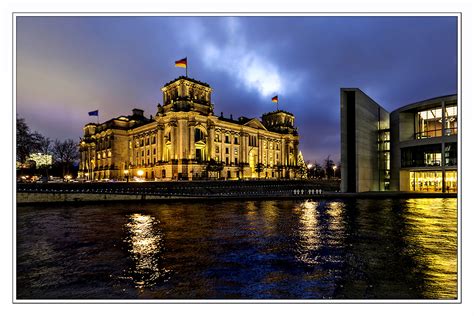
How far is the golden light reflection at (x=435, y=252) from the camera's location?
8124 mm

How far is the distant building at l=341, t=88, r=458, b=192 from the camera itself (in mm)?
46594

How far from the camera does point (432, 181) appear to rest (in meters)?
49.0

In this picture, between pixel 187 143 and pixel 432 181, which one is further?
pixel 187 143

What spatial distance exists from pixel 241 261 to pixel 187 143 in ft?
225

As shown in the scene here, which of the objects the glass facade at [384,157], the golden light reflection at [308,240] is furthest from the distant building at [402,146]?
the golden light reflection at [308,240]

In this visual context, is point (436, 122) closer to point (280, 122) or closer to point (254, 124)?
point (254, 124)

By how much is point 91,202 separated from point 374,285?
38188 mm

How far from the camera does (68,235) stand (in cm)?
1639

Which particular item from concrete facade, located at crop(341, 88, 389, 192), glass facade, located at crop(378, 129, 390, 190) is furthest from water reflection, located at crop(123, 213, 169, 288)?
glass facade, located at crop(378, 129, 390, 190)

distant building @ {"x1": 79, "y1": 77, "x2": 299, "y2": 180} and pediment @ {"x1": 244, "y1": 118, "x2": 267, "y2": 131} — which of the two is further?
pediment @ {"x1": 244, "y1": 118, "x2": 267, "y2": 131}

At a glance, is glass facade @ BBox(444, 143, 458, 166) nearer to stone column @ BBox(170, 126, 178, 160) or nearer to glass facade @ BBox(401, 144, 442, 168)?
A: glass facade @ BBox(401, 144, 442, 168)

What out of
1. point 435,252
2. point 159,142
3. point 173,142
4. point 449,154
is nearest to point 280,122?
point 173,142
